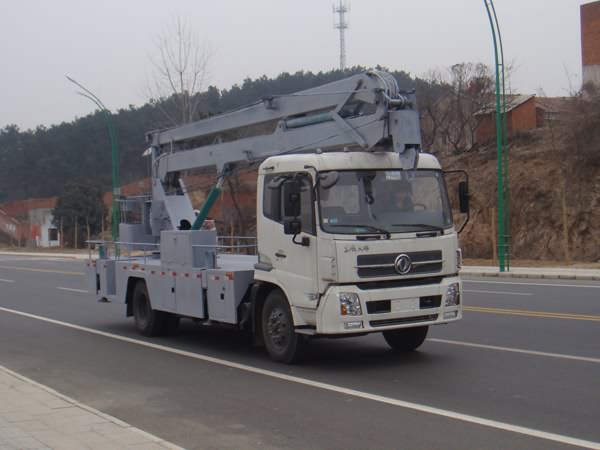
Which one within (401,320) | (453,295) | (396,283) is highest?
(396,283)

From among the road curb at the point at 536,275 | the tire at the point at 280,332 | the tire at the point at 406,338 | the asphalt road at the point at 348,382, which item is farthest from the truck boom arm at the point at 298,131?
the road curb at the point at 536,275

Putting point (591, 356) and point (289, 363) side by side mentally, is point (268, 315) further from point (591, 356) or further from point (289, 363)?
point (591, 356)

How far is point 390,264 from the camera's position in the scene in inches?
390

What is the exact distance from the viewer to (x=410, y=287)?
1005 centimetres

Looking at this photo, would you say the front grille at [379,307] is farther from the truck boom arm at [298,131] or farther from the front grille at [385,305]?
the truck boom arm at [298,131]

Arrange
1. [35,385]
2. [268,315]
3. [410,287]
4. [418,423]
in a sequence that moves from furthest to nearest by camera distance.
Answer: [268,315] < [410,287] < [35,385] < [418,423]

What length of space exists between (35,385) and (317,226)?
3865 mm

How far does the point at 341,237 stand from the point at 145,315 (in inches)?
225

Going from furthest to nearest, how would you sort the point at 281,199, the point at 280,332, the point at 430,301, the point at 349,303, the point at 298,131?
the point at 298,131 < the point at 280,332 < the point at 281,199 < the point at 430,301 < the point at 349,303

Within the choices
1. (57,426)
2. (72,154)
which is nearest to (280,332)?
(57,426)

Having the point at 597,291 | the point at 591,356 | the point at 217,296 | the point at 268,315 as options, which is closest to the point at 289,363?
the point at 268,315

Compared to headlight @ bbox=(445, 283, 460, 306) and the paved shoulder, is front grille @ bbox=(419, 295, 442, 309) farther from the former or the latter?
the paved shoulder

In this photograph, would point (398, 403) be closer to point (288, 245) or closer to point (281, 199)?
point (288, 245)

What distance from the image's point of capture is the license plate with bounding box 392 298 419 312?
9953 millimetres
